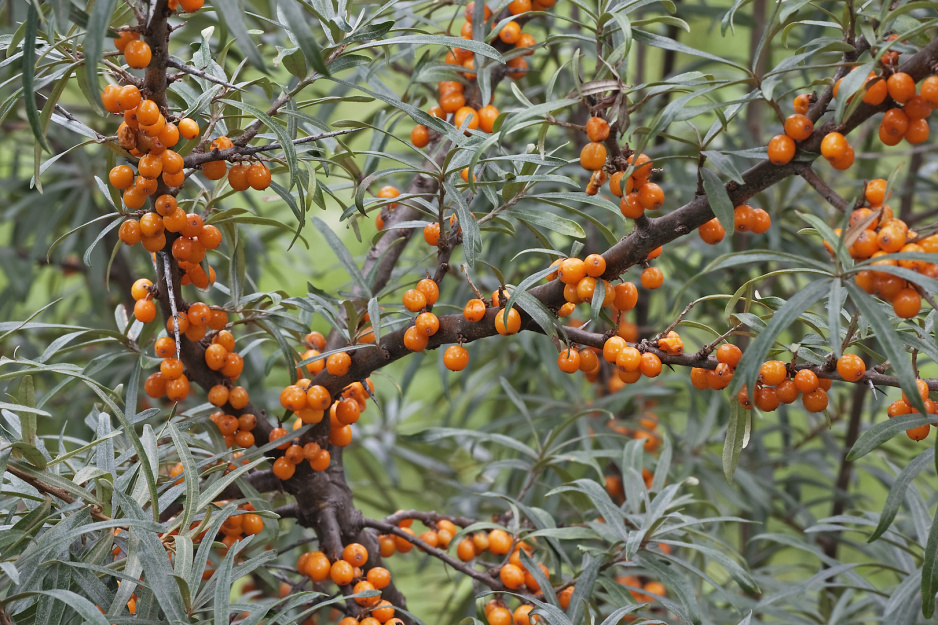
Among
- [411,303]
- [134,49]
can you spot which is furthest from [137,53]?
[411,303]

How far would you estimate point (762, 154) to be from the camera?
50 centimetres

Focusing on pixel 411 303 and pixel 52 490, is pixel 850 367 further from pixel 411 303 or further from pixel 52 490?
pixel 52 490

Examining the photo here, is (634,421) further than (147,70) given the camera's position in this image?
Yes

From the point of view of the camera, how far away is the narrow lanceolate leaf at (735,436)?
511 mm

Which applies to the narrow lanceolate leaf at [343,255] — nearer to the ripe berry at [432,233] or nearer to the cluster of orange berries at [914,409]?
the ripe berry at [432,233]

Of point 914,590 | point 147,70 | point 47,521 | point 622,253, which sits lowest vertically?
point 914,590

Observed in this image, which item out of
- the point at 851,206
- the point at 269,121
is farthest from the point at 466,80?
the point at 851,206

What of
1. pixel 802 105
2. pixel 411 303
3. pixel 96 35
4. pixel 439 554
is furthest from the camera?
pixel 439 554

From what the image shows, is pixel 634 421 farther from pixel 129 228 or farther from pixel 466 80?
pixel 129 228

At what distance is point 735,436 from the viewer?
20.3 inches

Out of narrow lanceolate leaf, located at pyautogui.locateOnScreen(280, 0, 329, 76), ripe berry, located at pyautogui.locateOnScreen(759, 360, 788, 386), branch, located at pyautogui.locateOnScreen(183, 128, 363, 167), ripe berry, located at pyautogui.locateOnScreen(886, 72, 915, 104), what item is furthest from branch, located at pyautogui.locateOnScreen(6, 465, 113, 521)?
ripe berry, located at pyautogui.locateOnScreen(886, 72, 915, 104)

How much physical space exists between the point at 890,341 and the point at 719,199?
0.41ft

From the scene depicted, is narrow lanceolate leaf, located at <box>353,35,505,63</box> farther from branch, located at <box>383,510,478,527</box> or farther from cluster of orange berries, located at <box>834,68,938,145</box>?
branch, located at <box>383,510,478,527</box>

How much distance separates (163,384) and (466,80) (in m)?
0.41
